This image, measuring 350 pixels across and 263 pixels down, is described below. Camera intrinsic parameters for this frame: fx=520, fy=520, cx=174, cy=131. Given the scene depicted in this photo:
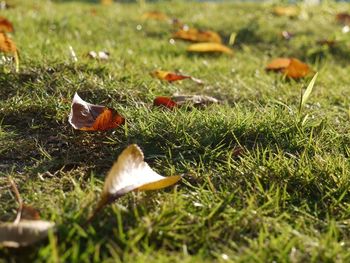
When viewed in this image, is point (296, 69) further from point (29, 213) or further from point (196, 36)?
point (29, 213)

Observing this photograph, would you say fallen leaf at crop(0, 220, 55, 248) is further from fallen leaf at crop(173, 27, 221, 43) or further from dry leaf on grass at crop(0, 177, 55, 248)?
fallen leaf at crop(173, 27, 221, 43)

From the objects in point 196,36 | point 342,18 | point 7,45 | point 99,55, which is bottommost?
point 342,18

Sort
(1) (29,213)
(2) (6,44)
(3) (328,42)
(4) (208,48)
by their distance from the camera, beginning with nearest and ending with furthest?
(1) (29,213)
(2) (6,44)
(4) (208,48)
(3) (328,42)

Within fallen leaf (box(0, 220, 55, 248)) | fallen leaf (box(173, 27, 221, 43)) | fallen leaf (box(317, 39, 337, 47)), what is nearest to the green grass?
fallen leaf (box(0, 220, 55, 248))

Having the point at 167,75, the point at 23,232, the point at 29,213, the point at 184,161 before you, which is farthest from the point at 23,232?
the point at 167,75

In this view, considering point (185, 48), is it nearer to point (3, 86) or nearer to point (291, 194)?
point (3, 86)

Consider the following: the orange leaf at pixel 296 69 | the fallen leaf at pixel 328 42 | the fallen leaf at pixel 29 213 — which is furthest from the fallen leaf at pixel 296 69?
the fallen leaf at pixel 29 213
